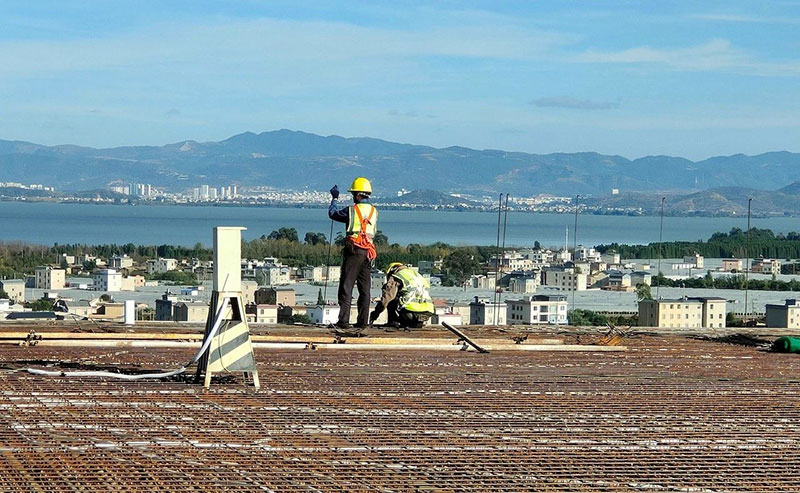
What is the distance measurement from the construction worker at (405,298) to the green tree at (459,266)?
5181 cm

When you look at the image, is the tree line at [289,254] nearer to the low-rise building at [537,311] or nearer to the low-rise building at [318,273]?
the low-rise building at [318,273]

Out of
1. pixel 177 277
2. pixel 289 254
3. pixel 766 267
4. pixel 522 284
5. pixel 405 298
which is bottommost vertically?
pixel 177 277

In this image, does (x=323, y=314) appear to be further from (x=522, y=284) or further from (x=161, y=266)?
(x=161, y=266)

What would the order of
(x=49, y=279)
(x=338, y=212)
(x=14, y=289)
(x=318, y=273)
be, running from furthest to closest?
(x=318, y=273) → (x=49, y=279) → (x=14, y=289) → (x=338, y=212)

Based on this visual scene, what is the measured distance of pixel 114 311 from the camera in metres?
32.8

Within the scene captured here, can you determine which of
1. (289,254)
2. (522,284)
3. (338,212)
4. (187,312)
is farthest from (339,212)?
(289,254)

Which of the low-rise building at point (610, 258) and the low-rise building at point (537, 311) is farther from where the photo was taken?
the low-rise building at point (610, 258)

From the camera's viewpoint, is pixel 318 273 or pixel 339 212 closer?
pixel 339 212

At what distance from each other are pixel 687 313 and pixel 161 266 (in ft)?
191

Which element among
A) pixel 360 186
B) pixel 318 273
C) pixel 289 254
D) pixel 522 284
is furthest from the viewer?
pixel 289 254

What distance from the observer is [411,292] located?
1366 cm

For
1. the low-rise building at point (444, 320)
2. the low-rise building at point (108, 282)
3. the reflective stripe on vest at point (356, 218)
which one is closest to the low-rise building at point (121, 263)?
the low-rise building at point (108, 282)

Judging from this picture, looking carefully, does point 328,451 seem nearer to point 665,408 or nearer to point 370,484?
point 370,484

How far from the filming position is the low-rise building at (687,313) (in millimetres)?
24828
